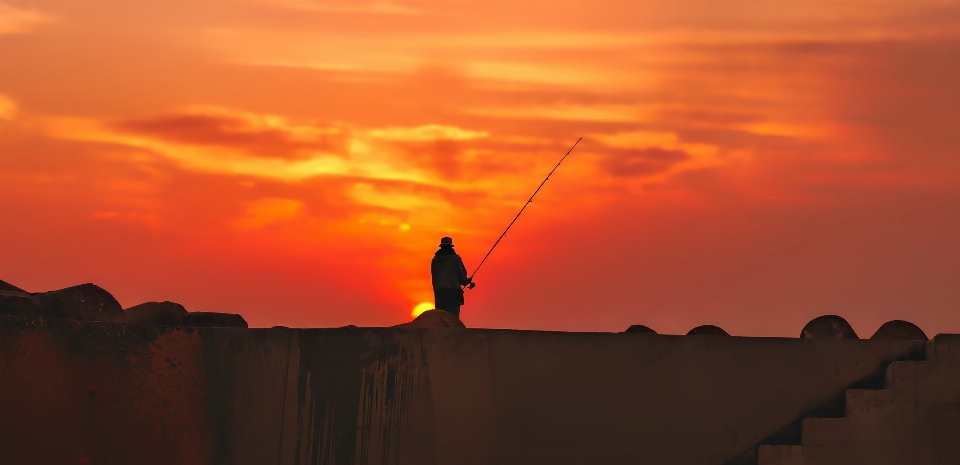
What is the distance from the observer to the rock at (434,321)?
1422cm

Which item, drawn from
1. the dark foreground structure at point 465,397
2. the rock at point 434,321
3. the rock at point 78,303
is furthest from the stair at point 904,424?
the rock at point 78,303

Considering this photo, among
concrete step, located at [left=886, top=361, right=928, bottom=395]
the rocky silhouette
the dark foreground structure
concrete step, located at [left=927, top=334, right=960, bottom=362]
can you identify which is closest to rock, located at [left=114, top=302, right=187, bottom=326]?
the rocky silhouette

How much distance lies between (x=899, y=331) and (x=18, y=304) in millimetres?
7766

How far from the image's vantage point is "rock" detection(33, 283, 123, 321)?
14219 mm

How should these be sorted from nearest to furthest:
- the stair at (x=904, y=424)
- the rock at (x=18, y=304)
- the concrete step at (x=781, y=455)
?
the stair at (x=904, y=424) → the concrete step at (x=781, y=455) → the rock at (x=18, y=304)

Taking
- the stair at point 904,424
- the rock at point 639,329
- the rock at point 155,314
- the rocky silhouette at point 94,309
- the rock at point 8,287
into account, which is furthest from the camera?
the rock at point 639,329

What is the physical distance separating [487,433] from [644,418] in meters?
1.37

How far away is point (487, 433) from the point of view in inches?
543

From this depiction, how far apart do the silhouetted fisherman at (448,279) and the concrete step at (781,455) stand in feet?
15.1

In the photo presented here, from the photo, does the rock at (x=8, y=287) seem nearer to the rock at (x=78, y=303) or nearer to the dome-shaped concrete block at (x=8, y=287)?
the dome-shaped concrete block at (x=8, y=287)

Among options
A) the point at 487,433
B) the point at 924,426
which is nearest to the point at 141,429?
the point at 487,433

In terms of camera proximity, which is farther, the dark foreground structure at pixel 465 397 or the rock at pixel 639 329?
the rock at pixel 639 329

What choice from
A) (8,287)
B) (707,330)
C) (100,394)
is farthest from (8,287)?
(707,330)

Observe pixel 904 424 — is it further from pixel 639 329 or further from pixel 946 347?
pixel 639 329
